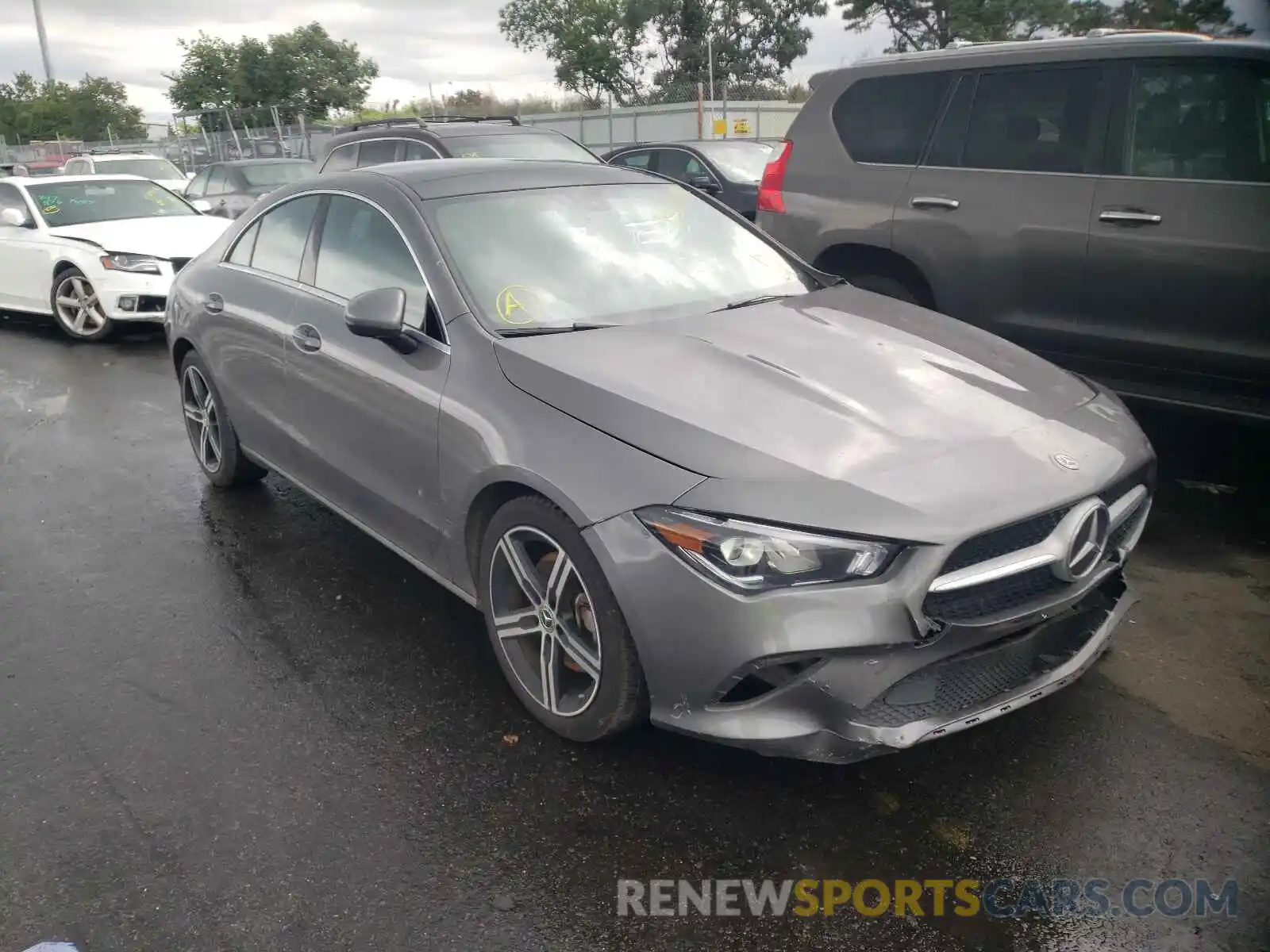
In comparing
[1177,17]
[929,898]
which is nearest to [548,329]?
[929,898]

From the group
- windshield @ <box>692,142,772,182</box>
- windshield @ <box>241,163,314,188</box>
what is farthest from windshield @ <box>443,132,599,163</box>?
windshield @ <box>241,163,314,188</box>

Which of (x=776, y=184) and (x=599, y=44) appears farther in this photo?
(x=599, y=44)

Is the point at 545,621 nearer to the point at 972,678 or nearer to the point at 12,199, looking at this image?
the point at 972,678

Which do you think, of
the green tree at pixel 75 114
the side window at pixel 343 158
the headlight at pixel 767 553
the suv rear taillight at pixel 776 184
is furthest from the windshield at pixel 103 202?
the green tree at pixel 75 114

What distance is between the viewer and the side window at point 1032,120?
5.04 m

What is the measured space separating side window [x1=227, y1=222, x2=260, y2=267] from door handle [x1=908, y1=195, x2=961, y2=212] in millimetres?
3349

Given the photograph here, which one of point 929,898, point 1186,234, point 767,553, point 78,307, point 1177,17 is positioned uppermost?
point 1177,17

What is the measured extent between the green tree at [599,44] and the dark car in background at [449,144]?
141 feet

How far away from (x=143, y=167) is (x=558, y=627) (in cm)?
1716

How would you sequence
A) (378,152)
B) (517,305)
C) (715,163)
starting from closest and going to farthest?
(517,305) < (378,152) < (715,163)

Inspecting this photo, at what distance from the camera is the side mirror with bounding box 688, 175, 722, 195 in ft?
39.5

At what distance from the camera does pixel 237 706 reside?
338 cm

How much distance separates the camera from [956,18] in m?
37.8

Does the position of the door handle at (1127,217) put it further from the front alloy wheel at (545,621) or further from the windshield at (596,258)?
the front alloy wheel at (545,621)
